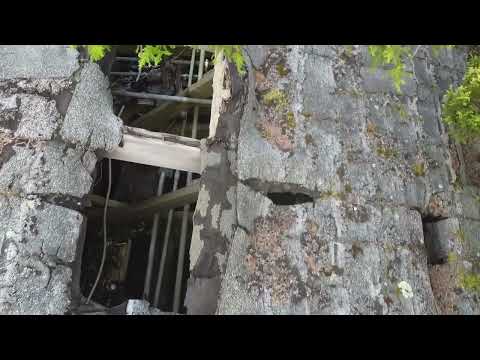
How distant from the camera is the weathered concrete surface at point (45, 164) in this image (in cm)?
271

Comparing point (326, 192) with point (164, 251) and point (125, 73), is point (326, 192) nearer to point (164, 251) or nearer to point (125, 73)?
point (164, 251)

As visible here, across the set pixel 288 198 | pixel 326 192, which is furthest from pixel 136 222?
pixel 326 192

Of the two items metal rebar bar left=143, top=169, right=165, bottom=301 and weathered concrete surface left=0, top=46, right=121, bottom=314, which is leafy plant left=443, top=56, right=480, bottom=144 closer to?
weathered concrete surface left=0, top=46, right=121, bottom=314

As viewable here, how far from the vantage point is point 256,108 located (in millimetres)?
3482

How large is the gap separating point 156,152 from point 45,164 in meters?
0.80

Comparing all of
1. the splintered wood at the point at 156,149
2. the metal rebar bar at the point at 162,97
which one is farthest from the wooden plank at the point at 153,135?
the metal rebar bar at the point at 162,97

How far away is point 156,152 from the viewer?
10.9ft

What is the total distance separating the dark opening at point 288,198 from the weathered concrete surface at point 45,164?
1275mm

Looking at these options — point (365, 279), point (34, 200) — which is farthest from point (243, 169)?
point (34, 200)

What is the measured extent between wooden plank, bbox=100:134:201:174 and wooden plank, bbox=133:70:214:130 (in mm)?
1437

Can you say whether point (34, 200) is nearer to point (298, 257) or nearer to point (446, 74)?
point (298, 257)

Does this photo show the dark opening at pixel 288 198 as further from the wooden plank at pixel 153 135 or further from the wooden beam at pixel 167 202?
the wooden beam at pixel 167 202

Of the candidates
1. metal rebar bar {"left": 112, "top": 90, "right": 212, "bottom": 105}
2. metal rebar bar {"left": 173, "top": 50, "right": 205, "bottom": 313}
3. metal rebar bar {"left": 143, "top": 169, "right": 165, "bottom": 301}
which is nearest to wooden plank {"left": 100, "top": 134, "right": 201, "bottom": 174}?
metal rebar bar {"left": 173, "top": 50, "right": 205, "bottom": 313}

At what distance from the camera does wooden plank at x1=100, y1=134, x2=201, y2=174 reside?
3.26 meters
